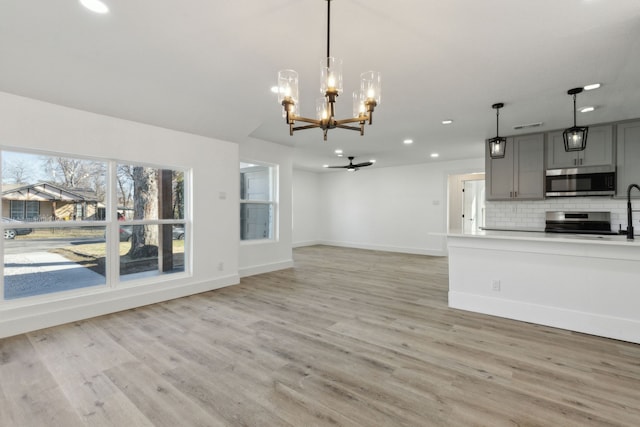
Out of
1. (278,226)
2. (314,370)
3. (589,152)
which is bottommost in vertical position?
(314,370)

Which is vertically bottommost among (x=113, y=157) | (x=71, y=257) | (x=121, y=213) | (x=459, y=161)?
(x=71, y=257)

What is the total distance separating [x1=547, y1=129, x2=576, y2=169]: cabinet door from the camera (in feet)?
15.9

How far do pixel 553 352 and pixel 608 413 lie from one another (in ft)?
2.80

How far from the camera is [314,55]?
2623mm

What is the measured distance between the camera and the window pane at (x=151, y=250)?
404 centimetres

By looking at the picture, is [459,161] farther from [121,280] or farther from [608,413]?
[121,280]

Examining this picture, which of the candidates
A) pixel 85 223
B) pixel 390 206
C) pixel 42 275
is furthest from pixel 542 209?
pixel 42 275

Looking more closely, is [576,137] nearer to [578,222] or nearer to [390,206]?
[578,222]

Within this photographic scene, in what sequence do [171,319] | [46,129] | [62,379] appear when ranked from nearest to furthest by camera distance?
[62,379], [46,129], [171,319]

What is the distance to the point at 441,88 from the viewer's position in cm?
332

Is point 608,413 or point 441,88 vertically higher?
point 441,88

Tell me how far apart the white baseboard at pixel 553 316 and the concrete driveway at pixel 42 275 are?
4618mm

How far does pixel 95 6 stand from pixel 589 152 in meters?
6.34

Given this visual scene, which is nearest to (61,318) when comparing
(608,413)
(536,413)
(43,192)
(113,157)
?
(43,192)
